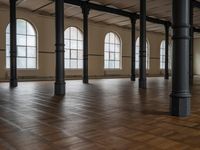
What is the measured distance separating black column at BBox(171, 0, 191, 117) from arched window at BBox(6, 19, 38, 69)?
1262 cm

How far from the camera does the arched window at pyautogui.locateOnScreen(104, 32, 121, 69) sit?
19797 mm

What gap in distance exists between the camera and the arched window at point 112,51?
65.0 feet

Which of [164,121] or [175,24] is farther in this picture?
[175,24]

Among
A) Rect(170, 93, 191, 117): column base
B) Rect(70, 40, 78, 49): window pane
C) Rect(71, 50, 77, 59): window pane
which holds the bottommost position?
Rect(170, 93, 191, 117): column base

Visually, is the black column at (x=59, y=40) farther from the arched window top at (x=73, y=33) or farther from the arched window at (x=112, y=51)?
the arched window at (x=112, y=51)

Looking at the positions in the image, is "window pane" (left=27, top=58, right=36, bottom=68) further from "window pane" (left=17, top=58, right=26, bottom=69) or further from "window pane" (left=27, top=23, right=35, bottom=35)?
"window pane" (left=27, top=23, right=35, bottom=35)

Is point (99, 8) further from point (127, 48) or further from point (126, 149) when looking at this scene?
point (126, 149)

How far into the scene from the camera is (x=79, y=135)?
2.93 metres

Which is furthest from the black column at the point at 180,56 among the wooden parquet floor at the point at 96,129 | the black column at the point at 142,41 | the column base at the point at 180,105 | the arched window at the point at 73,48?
the arched window at the point at 73,48

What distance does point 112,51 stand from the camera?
2019cm

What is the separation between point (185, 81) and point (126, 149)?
235cm

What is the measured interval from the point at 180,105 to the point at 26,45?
12955mm

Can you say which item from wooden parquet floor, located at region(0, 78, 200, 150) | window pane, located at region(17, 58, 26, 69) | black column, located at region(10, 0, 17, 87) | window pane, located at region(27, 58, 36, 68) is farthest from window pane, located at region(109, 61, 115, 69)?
wooden parquet floor, located at region(0, 78, 200, 150)

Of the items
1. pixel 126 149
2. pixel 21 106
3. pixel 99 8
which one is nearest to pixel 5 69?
pixel 99 8
